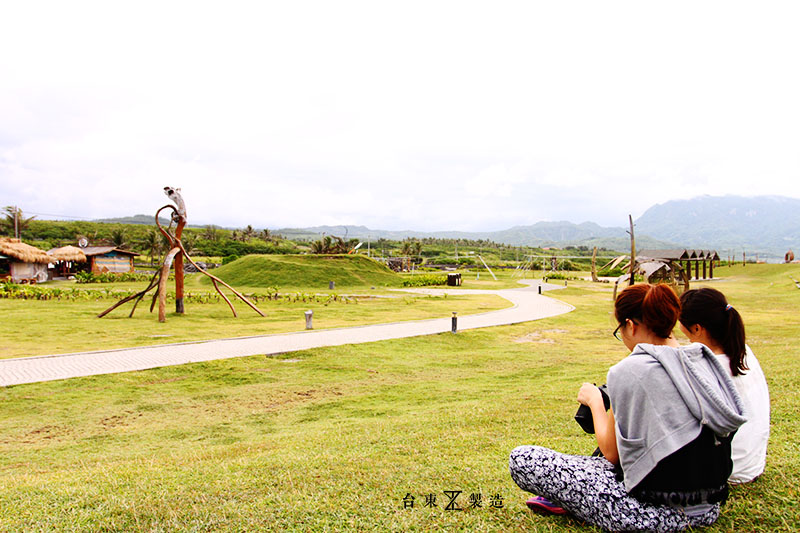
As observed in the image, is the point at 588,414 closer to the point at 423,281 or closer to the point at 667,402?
the point at 667,402

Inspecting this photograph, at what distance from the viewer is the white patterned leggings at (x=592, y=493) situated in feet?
8.32

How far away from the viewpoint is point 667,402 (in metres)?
2.39

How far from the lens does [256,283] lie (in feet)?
117

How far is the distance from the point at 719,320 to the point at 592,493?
1268 mm

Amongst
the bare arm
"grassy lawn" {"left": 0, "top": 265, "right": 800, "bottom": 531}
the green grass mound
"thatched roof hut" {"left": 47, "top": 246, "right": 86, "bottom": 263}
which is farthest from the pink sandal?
"thatched roof hut" {"left": 47, "top": 246, "right": 86, "bottom": 263}

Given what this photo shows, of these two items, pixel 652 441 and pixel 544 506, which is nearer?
pixel 652 441

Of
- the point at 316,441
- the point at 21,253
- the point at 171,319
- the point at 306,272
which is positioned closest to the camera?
the point at 316,441

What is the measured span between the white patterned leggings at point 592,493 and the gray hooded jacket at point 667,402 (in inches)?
5.5

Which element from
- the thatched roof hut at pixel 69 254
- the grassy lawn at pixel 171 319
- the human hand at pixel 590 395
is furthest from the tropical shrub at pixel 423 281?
the human hand at pixel 590 395

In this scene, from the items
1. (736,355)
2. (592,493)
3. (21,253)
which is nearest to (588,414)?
(592,493)

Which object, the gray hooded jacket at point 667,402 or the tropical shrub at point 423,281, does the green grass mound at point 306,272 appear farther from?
the gray hooded jacket at point 667,402

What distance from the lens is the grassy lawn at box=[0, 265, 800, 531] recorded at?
3182mm

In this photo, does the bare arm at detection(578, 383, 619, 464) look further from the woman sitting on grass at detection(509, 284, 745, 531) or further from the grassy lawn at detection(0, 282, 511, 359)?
the grassy lawn at detection(0, 282, 511, 359)

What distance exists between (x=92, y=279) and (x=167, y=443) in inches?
1361
